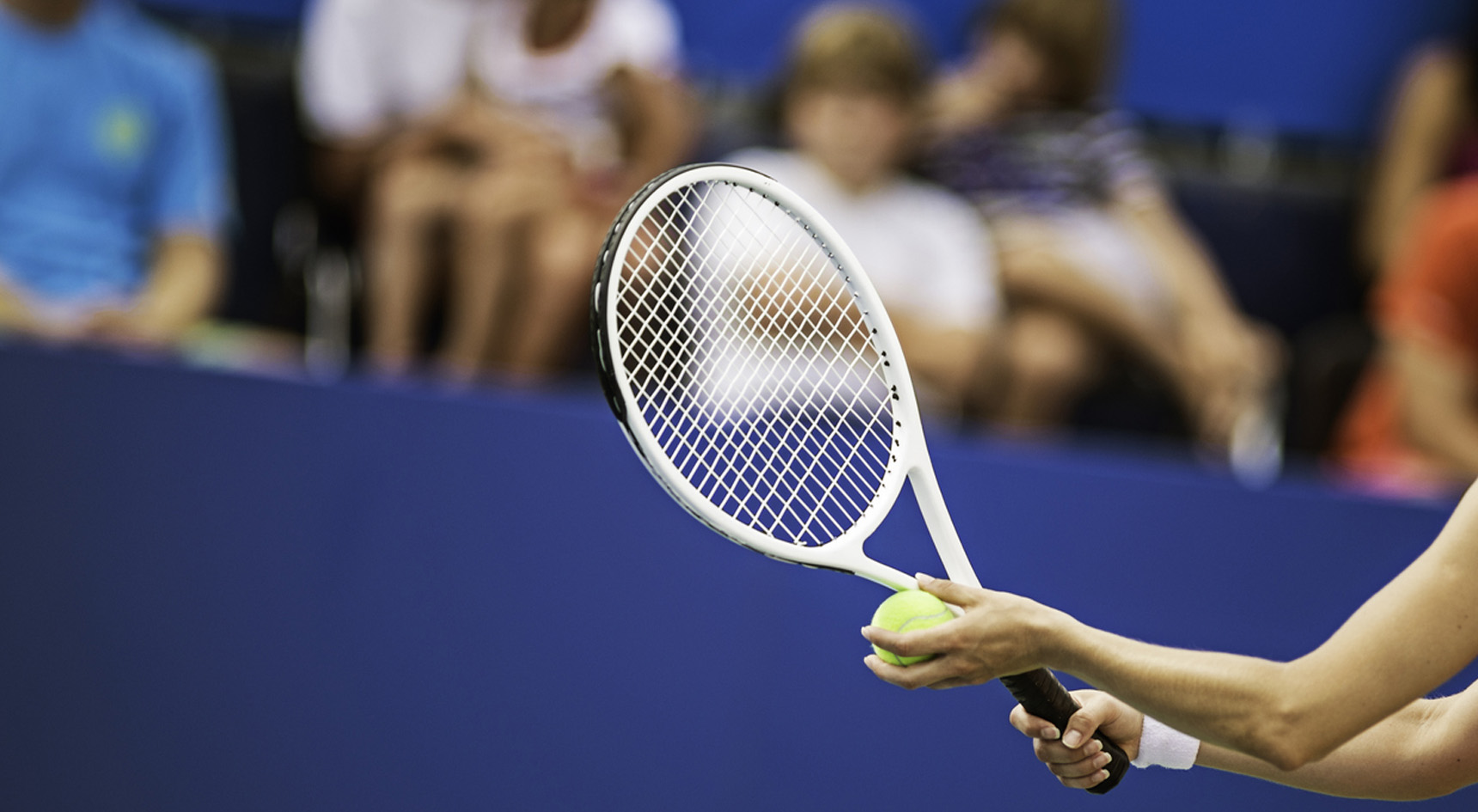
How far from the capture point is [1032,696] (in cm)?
119

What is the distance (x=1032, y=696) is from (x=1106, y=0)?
6.19 feet

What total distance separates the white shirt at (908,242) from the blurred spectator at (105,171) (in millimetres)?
960

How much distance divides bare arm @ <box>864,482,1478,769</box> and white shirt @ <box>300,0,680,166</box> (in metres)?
1.77

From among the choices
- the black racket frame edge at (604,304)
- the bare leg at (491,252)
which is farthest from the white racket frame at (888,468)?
the bare leg at (491,252)

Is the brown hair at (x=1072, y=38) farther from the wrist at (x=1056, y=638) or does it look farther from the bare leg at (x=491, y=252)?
the wrist at (x=1056, y=638)

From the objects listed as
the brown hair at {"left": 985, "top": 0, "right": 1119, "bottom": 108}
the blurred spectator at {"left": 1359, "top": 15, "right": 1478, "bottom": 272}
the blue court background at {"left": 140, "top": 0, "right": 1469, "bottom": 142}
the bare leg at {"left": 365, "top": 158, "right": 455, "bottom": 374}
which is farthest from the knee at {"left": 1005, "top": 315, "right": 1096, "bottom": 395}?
the bare leg at {"left": 365, "top": 158, "right": 455, "bottom": 374}

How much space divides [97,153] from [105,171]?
0.03 metres

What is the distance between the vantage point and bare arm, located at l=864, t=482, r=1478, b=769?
3.43 feet

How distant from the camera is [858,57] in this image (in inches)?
99.4

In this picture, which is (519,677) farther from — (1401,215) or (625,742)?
(1401,215)

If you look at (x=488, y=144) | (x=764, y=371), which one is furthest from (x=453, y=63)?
(x=764, y=371)

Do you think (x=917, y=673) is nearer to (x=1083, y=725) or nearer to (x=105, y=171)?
(x=1083, y=725)

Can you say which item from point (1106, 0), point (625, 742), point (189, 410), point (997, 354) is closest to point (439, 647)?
point (625, 742)

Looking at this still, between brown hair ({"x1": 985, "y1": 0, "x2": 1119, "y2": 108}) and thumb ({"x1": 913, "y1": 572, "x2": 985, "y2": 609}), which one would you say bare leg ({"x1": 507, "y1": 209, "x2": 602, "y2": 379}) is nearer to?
brown hair ({"x1": 985, "y1": 0, "x2": 1119, "y2": 108})
